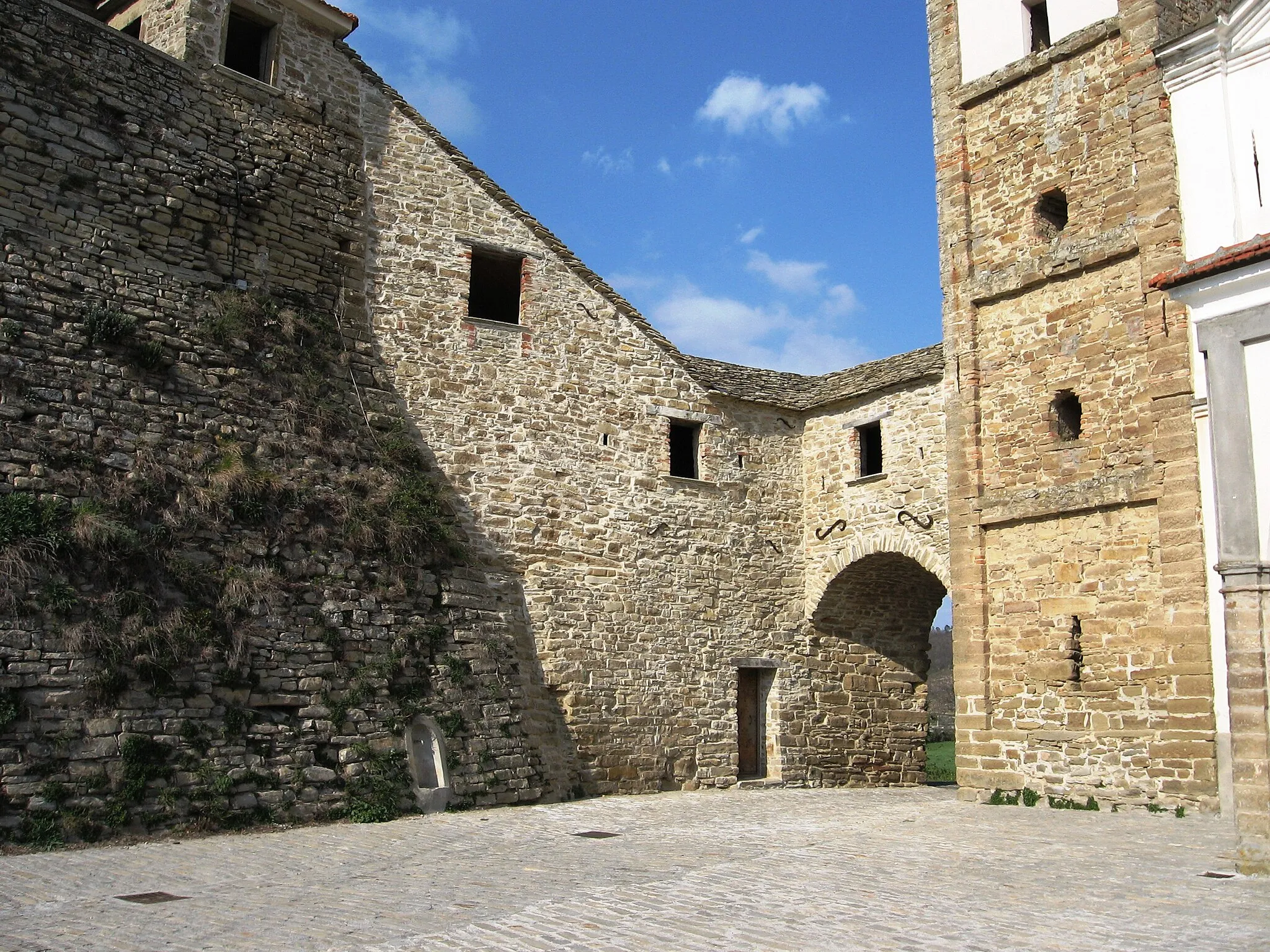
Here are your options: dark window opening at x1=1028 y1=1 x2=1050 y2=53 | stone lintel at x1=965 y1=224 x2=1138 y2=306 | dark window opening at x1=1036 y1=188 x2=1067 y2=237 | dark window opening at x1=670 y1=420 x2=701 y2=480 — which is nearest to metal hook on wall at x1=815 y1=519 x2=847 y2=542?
dark window opening at x1=670 y1=420 x2=701 y2=480

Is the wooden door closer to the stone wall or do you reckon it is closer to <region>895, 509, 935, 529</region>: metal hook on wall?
<region>895, 509, 935, 529</region>: metal hook on wall

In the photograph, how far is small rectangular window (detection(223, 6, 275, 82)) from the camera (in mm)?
13406

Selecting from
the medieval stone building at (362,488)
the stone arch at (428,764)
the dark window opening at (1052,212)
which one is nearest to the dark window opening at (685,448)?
the medieval stone building at (362,488)

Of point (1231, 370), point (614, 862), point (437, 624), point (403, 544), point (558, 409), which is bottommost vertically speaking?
point (614, 862)

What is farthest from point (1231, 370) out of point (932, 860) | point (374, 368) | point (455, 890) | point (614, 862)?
point (374, 368)

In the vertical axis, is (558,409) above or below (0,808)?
above

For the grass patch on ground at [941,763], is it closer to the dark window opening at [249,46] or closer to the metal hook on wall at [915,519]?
the metal hook on wall at [915,519]

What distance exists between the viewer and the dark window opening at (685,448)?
627 inches

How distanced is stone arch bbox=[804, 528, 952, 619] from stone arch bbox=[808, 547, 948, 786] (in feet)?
0.31

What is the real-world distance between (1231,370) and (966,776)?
6782mm

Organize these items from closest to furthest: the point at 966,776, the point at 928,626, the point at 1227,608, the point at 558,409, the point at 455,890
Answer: the point at 455,890, the point at 1227,608, the point at 966,776, the point at 558,409, the point at 928,626

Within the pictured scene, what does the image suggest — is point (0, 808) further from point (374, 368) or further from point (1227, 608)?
point (1227, 608)

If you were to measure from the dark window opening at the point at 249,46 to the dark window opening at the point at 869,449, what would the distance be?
9518 millimetres

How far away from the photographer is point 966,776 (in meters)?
12.6
